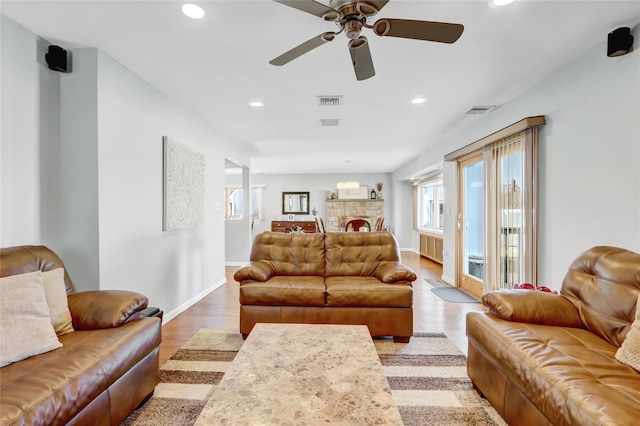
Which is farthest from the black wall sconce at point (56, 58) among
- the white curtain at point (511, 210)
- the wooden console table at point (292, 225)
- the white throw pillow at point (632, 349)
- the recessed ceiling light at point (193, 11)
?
the wooden console table at point (292, 225)

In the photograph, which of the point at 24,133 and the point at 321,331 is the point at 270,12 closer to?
the point at 24,133

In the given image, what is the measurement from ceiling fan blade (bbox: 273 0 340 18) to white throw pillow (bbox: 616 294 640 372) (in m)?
2.13

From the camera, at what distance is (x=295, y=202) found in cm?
921

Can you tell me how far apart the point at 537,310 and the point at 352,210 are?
7354 mm

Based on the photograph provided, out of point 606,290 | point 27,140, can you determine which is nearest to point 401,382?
point 606,290

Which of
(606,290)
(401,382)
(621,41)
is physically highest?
(621,41)

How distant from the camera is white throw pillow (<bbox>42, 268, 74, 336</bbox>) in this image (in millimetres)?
1666

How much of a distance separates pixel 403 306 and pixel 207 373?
1699mm

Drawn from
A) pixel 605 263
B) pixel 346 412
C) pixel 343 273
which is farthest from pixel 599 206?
pixel 346 412

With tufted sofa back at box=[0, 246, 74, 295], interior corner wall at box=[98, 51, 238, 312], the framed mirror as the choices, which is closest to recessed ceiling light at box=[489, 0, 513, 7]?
interior corner wall at box=[98, 51, 238, 312]

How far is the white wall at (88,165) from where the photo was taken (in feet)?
6.56

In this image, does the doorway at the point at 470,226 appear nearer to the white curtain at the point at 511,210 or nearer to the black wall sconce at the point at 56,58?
the white curtain at the point at 511,210

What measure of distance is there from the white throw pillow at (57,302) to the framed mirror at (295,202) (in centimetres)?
746

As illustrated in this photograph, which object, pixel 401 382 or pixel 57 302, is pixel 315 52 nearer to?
pixel 57 302
